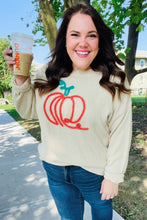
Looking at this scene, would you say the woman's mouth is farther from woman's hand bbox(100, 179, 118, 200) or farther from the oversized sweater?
woman's hand bbox(100, 179, 118, 200)

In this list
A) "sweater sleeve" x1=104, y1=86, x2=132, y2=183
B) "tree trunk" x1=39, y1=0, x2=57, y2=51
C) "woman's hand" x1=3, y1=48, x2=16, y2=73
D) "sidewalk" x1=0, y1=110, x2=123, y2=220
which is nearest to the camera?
"sweater sleeve" x1=104, y1=86, x2=132, y2=183

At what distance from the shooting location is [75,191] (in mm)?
1304

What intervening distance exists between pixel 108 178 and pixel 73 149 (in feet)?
0.87

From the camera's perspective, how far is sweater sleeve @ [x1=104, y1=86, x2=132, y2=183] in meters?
1.04

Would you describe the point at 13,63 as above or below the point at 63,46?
below

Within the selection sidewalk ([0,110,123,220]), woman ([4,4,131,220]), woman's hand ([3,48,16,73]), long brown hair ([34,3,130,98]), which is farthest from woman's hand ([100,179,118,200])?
sidewalk ([0,110,123,220])

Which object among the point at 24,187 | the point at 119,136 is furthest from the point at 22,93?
the point at 24,187

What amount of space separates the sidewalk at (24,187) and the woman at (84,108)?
108 centimetres

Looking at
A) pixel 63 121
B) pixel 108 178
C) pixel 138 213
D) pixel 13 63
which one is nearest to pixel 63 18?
pixel 13 63

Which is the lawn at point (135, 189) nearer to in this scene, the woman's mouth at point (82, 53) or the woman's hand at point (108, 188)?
the woman's hand at point (108, 188)

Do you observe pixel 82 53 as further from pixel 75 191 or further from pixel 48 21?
pixel 48 21

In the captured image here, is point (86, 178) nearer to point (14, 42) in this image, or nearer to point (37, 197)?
point (14, 42)

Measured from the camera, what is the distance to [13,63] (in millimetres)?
1146

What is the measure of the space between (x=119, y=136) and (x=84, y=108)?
10.1 inches
